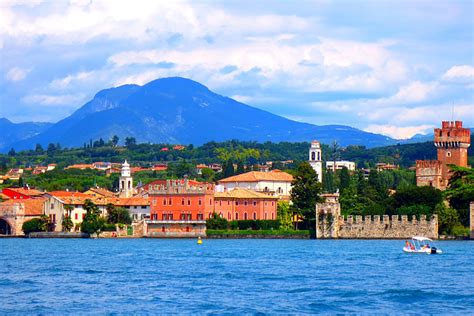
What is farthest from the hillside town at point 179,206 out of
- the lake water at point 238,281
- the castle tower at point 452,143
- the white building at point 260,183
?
the lake water at point 238,281

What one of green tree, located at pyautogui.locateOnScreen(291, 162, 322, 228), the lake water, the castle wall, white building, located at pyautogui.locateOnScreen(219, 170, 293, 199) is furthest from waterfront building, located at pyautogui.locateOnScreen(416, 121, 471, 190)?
the lake water

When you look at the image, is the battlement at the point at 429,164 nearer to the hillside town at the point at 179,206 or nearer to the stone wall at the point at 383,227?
the hillside town at the point at 179,206

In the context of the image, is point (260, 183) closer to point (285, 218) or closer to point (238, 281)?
point (285, 218)

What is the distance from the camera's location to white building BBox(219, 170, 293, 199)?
348 ft

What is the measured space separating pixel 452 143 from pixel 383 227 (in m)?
17.8

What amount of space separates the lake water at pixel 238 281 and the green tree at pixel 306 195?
718 inches

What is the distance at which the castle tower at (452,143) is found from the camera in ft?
309

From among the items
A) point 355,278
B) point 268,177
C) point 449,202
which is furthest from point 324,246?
point 268,177

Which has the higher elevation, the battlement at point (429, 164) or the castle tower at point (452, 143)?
the castle tower at point (452, 143)

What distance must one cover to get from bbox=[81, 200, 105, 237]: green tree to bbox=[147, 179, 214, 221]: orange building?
4.20 metres

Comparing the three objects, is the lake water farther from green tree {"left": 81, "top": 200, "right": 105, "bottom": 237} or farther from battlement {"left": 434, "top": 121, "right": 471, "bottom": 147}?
battlement {"left": 434, "top": 121, "right": 471, "bottom": 147}

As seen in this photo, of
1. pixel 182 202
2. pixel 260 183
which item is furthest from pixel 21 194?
pixel 260 183

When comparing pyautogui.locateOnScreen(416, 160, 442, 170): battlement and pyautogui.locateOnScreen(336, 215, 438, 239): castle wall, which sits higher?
pyautogui.locateOnScreen(416, 160, 442, 170): battlement

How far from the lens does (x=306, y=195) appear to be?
85312mm
